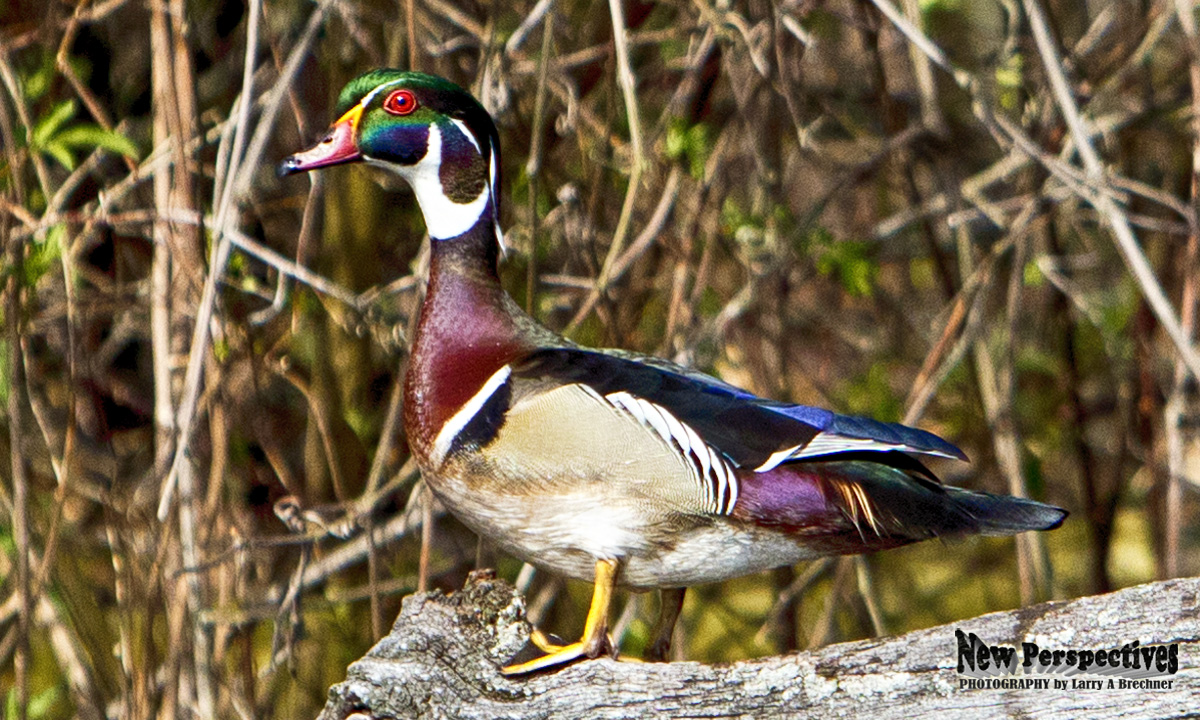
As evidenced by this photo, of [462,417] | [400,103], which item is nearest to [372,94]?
[400,103]

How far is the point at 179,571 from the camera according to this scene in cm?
233

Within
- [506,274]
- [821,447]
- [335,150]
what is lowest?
[821,447]

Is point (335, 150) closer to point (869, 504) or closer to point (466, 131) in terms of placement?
point (466, 131)

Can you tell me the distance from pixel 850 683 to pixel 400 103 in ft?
3.40

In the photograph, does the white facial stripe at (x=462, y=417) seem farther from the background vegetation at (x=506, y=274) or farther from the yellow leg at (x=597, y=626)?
the background vegetation at (x=506, y=274)

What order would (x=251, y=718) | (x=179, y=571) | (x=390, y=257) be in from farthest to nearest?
(x=390, y=257), (x=251, y=718), (x=179, y=571)

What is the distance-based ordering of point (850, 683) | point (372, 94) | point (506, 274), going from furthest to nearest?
point (506, 274) < point (372, 94) < point (850, 683)

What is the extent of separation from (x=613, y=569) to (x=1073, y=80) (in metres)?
2.01

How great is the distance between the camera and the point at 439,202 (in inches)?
79.9

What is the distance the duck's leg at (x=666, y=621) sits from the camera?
2.02 metres

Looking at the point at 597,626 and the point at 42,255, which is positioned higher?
the point at 42,255

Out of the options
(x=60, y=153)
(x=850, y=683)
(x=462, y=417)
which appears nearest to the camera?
(x=850, y=683)

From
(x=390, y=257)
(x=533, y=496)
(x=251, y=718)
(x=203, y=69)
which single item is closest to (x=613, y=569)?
(x=533, y=496)

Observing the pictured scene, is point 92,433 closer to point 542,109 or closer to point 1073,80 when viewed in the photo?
point 542,109
